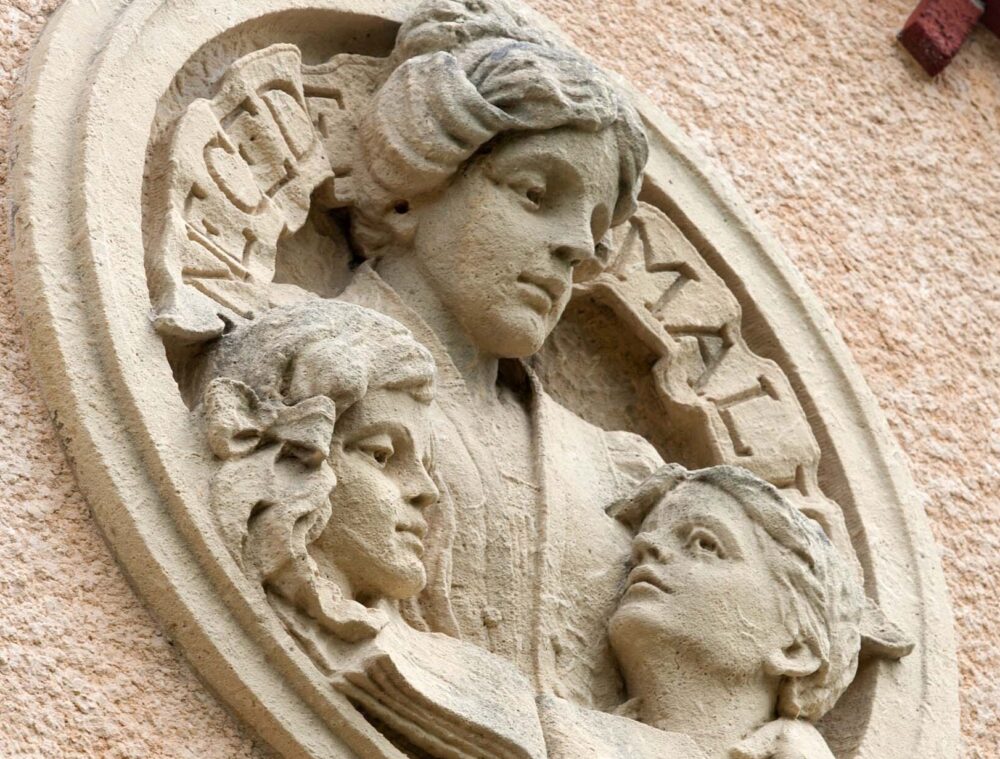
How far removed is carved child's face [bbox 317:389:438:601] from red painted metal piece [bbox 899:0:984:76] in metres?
2.05

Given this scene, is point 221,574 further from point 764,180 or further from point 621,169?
point 764,180

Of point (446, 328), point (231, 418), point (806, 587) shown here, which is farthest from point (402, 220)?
point (806, 587)

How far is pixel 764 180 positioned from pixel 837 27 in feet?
1.85

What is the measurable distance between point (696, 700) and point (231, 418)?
0.80 meters

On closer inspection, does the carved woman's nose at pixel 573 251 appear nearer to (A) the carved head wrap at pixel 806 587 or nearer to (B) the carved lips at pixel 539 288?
(B) the carved lips at pixel 539 288

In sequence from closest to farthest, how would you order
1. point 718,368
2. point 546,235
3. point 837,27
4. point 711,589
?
point 711,589 → point 546,235 → point 718,368 → point 837,27

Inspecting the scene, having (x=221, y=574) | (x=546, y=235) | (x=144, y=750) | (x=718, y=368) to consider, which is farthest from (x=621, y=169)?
(x=144, y=750)

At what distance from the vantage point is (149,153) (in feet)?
10.3

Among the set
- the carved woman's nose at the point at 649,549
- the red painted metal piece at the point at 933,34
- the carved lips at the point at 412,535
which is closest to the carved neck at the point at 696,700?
the carved woman's nose at the point at 649,549

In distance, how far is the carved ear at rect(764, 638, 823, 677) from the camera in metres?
3.06

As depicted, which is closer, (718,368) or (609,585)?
(609,585)

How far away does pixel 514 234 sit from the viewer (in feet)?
10.7

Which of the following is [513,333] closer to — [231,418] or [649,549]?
[649,549]

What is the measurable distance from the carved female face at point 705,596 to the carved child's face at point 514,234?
0.41 metres
